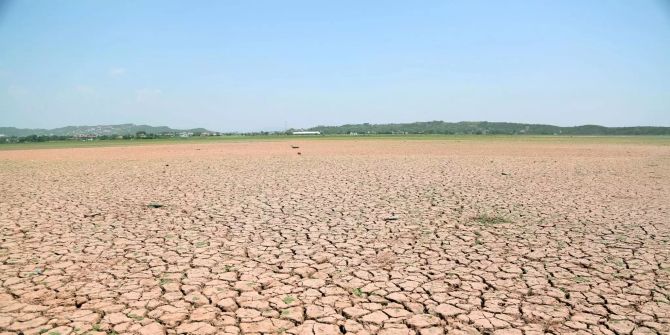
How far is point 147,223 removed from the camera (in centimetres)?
Answer: 718

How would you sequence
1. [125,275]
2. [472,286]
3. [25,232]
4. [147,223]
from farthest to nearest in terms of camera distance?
[147,223] < [25,232] < [125,275] < [472,286]

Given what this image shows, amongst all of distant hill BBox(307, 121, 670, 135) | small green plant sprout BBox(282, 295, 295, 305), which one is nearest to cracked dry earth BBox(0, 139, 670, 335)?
small green plant sprout BBox(282, 295, 295, 305)

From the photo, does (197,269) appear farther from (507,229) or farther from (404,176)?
(404,176)

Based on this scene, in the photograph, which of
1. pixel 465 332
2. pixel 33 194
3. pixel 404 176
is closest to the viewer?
pixel 465 332

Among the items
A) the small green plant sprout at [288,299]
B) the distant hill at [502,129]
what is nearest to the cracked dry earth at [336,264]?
the small green plant sprout at [288,299]

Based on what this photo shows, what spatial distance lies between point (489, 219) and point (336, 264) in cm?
384

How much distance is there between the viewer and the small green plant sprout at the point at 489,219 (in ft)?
23.5

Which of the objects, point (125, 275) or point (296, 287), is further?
point (125, 275)

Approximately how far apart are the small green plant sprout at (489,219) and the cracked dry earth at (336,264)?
0.08 metres

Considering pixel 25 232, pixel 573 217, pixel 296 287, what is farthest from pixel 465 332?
pixel 25 232

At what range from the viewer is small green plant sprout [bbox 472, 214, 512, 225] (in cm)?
715

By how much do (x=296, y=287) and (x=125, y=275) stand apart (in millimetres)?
2093

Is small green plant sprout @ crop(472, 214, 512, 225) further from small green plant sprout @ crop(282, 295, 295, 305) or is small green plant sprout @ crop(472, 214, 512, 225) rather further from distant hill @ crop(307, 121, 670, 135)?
distant hill @ crop(307, 121, 670, 135)

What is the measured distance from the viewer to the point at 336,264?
16.3ft
